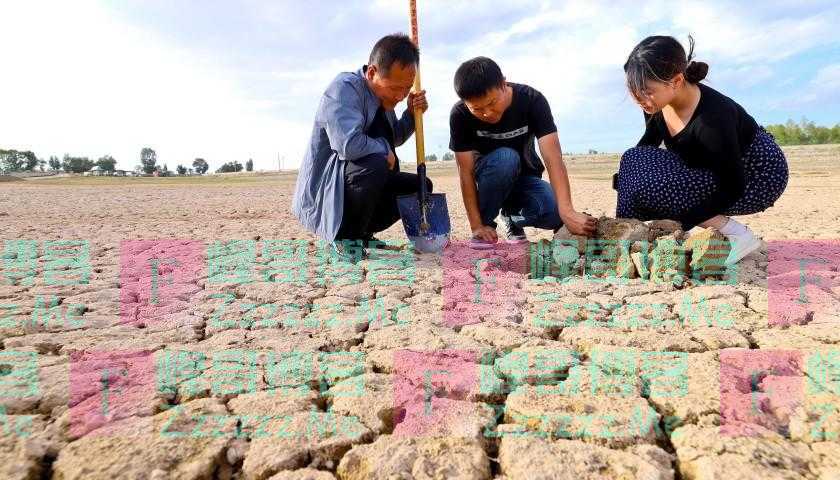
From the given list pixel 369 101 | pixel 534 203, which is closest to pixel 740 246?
pixel 534 203

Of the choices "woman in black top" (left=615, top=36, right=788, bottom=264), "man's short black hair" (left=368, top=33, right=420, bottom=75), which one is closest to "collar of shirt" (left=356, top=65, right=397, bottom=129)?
"man's short black hair" (left=368, top=33, right=420, bottom=75)

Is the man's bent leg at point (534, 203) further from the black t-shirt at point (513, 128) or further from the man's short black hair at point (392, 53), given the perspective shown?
the man's short black hair at point (392, 53)

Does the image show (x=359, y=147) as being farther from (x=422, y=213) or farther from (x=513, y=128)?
(x=513, y=128)

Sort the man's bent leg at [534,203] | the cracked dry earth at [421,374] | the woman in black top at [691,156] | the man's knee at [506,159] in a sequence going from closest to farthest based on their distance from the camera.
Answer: the cracked dry earth at [421,374] → the woman in black top at [691,156] → the man's knee at [506,159] → the man's bent leg at [534,203]

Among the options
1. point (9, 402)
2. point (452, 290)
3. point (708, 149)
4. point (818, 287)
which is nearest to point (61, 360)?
point (9, 402)

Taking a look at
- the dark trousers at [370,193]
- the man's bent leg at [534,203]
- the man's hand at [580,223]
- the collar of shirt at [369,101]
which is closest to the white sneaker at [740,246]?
the man's hand at [580,223]

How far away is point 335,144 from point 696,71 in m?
1.46

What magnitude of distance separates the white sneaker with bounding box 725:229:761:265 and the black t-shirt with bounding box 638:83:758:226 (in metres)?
0.13

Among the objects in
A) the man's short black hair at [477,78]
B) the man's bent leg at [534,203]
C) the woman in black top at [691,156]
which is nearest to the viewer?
the woman in black top at [691,156]

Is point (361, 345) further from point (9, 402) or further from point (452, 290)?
point (9, 402)

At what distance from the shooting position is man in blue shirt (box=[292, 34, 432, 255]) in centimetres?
241

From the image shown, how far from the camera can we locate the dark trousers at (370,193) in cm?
250

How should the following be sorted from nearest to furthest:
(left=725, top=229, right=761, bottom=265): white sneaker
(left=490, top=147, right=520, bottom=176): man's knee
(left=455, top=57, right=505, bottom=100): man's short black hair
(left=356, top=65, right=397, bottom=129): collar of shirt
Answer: (left=725, top=229, right=761, bottom=265): white sneaker
(left=455, top=57, right=505, bottom=100): man's short black hair
(left=356, top=65, right=397, bottom=129): collar of shirt
(left=490, top=147, right=520, bottom=176): man's knee

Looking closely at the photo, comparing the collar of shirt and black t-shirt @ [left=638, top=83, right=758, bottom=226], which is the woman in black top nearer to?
black t-shirt @ [left=638, top=83, right=758, bottom=226]
